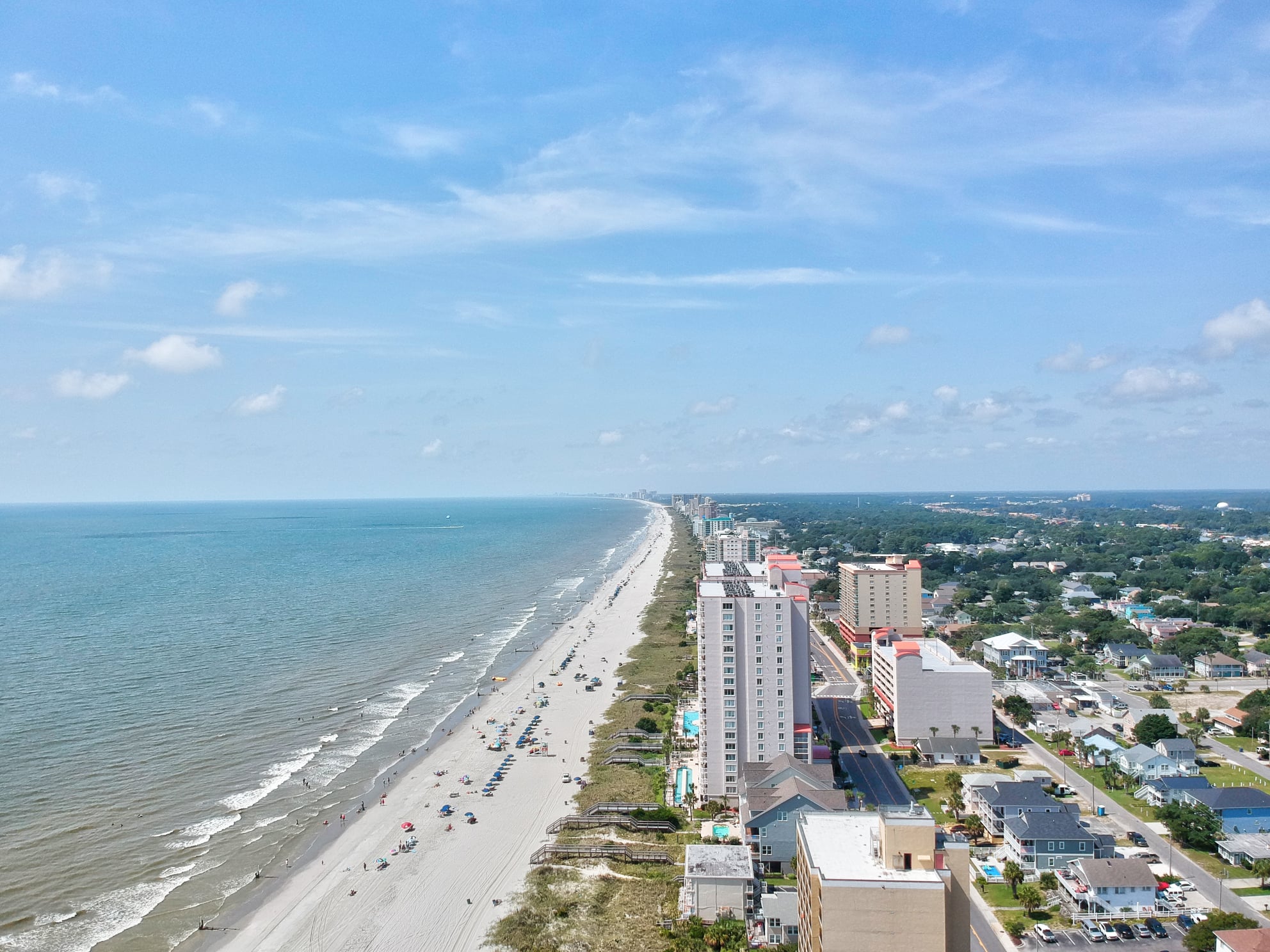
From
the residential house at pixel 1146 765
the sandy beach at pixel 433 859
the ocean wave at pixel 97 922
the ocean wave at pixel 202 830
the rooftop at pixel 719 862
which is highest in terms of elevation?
the rooftop at pixel 719 862

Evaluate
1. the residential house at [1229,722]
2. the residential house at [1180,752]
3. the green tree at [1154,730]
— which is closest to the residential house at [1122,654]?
the residential house at [1229,722]

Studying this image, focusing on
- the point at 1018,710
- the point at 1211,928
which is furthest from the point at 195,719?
the point at 1018,710

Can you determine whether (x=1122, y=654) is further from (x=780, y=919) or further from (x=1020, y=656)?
(x=780, y=919)

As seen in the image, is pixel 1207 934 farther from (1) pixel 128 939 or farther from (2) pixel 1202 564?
(2) pixel 1202 564

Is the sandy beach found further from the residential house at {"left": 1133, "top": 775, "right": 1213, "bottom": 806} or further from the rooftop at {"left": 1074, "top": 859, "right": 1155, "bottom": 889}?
the residential house at {"left": 1133, "top": 775, "right": 1213, "bottom": 806}

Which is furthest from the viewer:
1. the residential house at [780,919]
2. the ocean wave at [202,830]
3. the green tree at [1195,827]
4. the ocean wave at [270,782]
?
the ocean wave at [270,782]

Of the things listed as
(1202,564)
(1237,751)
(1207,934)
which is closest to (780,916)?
(1207,934)

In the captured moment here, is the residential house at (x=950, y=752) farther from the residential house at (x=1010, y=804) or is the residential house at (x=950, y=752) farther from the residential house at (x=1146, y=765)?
the residential house at (x=1010, y=804)

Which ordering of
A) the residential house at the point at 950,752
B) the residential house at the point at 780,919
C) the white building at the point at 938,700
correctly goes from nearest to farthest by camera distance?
the residential house at the point at 780,919 < the residential house at the point at 950,752 < the white building at the point at 938,700
